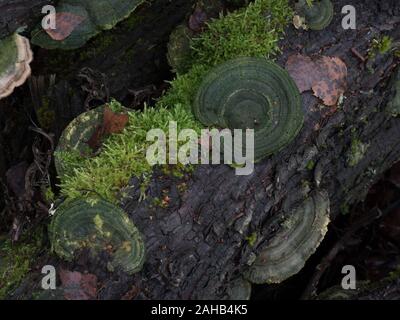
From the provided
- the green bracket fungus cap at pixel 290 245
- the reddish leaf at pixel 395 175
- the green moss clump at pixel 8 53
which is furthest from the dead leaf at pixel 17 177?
the reddish leaf at pixel 395 175

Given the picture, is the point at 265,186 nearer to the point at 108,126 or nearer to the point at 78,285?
the point at 108,126

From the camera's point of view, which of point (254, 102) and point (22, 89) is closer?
point (254, 102)

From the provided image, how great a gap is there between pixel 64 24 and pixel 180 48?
699mm

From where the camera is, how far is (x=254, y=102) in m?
2.61

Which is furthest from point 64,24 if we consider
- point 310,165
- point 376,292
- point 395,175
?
point 395,175

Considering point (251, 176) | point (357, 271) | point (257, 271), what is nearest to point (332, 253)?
point (357, 271)

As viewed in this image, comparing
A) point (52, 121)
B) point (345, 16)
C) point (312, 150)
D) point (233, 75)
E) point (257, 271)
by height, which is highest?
point (345, 16)

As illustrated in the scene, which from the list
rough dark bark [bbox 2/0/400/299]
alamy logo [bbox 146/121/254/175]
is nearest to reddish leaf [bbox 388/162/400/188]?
rough dark bark [bbox 2/0/400/299]

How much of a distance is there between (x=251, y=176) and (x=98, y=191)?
2.58 feet

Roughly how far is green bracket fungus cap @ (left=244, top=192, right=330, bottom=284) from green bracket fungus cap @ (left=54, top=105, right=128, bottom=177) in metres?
1.06

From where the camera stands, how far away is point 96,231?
2447 mm

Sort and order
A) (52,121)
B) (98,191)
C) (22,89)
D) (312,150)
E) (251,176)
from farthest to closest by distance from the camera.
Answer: (22,89)
(52,121)
(312,150)
(251,176)
(98,191)

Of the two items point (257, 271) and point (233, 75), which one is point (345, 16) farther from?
point (257, 271)

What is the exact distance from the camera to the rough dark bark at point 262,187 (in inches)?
103
